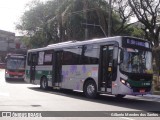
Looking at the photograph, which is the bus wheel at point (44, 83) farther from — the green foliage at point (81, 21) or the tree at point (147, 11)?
the tree at point (147, 11)

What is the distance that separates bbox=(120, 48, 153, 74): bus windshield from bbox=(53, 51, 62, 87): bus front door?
20.5 feet

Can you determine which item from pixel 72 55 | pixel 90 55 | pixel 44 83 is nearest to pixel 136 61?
pixel 90 55

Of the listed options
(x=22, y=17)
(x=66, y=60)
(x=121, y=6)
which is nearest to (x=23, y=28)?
(x=22, y=17)

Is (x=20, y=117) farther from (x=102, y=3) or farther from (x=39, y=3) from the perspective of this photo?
(x=39, y=3)

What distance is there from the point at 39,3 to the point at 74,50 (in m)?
42.4

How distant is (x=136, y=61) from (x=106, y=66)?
4.91 ft

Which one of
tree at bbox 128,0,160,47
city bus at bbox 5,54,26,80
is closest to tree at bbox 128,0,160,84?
tree at bbox 128,0,160,47

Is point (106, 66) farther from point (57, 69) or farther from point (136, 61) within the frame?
point (57, 69)

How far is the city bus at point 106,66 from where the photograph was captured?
601 inches

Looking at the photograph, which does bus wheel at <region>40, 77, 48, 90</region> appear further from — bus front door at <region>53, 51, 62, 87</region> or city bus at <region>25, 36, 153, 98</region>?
city bus at <region>25, 36, 153, 98</region>

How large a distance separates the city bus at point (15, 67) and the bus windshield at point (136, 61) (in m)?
19.1

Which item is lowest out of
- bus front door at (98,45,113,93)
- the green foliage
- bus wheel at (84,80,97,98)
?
bus wheel at (84,80,97,98)

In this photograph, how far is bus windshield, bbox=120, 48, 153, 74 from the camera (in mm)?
15297

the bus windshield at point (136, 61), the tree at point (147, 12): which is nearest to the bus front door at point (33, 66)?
the bus windshield at point (136, 61)
